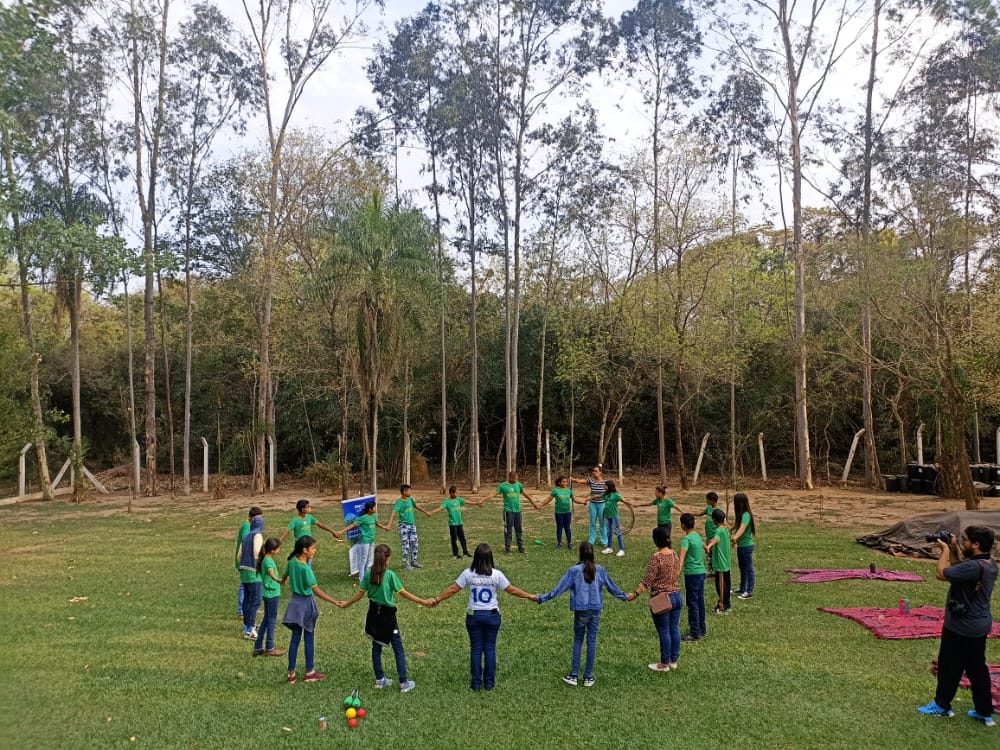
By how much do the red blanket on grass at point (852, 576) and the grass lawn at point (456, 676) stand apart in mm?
351

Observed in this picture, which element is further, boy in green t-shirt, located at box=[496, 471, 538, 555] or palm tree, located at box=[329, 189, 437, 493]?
palm tree, located at box=[329, 189, 437, 493]

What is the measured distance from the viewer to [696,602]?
27.5ft

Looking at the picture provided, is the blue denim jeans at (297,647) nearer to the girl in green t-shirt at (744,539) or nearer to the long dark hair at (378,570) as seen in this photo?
the long dark hair at (378,570)

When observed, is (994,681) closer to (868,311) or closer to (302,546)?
(302,546)

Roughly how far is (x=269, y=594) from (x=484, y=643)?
2.42 m

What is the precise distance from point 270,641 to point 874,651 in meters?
6.58

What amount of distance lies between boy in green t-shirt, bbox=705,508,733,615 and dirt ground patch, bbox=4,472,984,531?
8506 millimetres

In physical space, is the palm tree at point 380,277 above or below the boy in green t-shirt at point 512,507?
above

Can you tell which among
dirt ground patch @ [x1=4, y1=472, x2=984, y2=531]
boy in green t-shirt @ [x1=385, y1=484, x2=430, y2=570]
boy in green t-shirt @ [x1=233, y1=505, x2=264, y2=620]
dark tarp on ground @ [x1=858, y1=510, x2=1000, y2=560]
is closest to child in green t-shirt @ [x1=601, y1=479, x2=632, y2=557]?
boy in green t-shirt @ [x1=385, y1=484, x2=430, y2=570]

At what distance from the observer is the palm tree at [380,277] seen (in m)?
19.3

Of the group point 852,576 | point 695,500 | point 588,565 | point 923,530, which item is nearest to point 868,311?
point 695,500

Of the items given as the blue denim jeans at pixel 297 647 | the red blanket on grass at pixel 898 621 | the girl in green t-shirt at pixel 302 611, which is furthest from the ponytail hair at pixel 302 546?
the red blanket on grass at pixel 898 621

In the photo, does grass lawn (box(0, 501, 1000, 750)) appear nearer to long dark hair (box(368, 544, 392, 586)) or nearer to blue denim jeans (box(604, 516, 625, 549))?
long dark hair (box(368, 544, 392, 586))

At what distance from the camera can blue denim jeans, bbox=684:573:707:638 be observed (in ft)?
27.0
